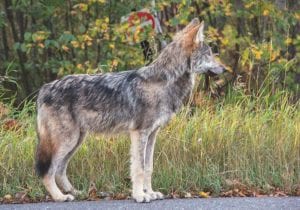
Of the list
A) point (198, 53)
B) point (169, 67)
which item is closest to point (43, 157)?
point (169, 67)

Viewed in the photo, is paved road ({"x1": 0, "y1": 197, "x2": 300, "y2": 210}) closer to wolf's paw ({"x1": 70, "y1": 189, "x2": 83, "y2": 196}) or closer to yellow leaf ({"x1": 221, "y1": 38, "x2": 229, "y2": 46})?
wolf's paw ({"x1": 70, "y1": 189, "x2": 83, "y2": 196})

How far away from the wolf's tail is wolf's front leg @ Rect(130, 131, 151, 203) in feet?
3.19

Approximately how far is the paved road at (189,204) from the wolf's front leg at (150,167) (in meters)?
0.21

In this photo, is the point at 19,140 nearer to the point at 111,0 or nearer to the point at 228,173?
the point at 228,173

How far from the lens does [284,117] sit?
9797mm

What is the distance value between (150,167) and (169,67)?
116 cm

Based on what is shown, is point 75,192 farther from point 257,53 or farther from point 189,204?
point 257,53

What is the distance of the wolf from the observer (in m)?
8.27

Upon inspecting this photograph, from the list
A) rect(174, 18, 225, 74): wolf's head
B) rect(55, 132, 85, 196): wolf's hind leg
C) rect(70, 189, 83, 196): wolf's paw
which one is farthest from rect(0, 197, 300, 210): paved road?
rect(174, 18, 225, 74): wolf's head

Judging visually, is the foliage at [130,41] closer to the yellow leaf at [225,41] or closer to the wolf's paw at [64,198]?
the yellow leaf at [225,41]

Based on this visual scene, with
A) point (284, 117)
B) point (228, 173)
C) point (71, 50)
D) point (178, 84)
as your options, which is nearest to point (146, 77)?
point (178, 84)

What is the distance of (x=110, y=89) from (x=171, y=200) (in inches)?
59.0

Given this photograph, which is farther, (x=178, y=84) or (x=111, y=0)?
(x=111, y=0)

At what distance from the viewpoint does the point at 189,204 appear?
25.1ft
